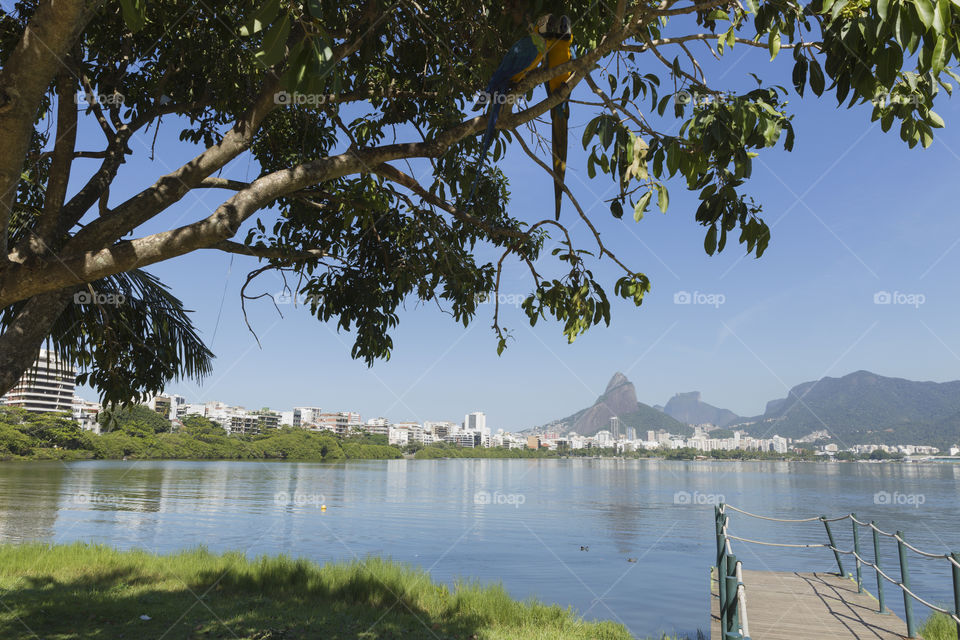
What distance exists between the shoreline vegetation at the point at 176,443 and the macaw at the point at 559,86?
4816mm

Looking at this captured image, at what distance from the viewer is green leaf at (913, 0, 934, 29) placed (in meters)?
1.77

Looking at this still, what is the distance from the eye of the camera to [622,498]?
44.0 m

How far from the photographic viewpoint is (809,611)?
709 cm

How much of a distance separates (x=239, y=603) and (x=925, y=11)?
9.26 m

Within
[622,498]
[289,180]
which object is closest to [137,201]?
[289,180]

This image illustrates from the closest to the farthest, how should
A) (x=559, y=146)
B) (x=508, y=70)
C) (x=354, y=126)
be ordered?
(x=508, y=70) → (x=559, y=146) → (x=354, y=126)

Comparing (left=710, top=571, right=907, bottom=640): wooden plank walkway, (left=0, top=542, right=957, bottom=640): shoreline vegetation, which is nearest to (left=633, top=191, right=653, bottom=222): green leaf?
(left=710, top=571, right=907, bottom=640): wooden plank walkway

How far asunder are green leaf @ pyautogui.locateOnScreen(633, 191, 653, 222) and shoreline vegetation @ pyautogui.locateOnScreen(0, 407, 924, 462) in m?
5.31

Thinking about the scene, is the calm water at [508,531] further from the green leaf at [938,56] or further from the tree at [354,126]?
the green leaf at [938,56]

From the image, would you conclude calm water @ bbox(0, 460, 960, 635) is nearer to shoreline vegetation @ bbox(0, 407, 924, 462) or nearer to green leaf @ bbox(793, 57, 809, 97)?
shoreline vegetation @ bbox(0, 407, 924, 462)

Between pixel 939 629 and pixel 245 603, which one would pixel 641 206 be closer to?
pixel 245 603

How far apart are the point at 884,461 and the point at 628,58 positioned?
7809 inches

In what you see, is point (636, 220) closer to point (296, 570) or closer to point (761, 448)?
point (296, 570)

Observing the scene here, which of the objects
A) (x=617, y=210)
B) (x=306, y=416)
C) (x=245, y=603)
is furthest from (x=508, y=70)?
(x=306, y=416)
